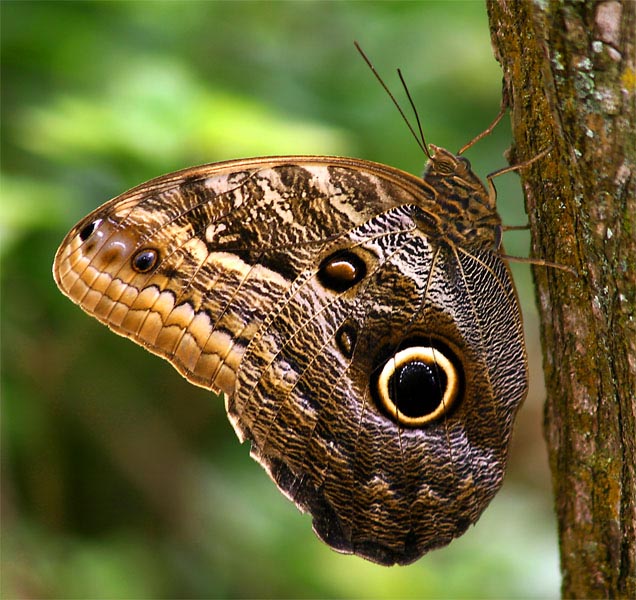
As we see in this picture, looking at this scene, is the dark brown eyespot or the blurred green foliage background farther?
the blurred green foliage background

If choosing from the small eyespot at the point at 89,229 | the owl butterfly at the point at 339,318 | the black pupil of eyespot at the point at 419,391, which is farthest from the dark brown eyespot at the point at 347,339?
the small eyespot at the point at 89,229

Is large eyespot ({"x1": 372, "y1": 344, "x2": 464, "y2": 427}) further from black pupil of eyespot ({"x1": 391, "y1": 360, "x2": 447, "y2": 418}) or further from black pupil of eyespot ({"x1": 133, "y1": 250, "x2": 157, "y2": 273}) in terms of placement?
black pupil of eyespot ({"x1": 133, "y1": 250, "x2": 157, "y2": 273})

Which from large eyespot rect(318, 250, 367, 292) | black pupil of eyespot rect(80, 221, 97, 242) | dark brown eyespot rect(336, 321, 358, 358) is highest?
large eyespot rect(318, 250, 367, 292)

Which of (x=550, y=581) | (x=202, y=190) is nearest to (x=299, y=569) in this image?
(x=550, y=581)

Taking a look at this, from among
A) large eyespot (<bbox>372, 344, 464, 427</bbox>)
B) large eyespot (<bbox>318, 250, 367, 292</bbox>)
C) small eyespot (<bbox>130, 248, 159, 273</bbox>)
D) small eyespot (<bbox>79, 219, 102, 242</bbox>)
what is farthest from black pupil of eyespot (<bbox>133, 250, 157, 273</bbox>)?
large eyespot (<bbox>372, 344, 464, 427</bbox>)

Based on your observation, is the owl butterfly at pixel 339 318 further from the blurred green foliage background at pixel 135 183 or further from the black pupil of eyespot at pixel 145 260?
the blurred green foliage background at pixel 135 183

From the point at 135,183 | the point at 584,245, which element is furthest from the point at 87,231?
the point at 584,245

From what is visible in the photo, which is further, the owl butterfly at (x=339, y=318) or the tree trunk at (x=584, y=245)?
the owl butterfly at (x=339, y=318)
